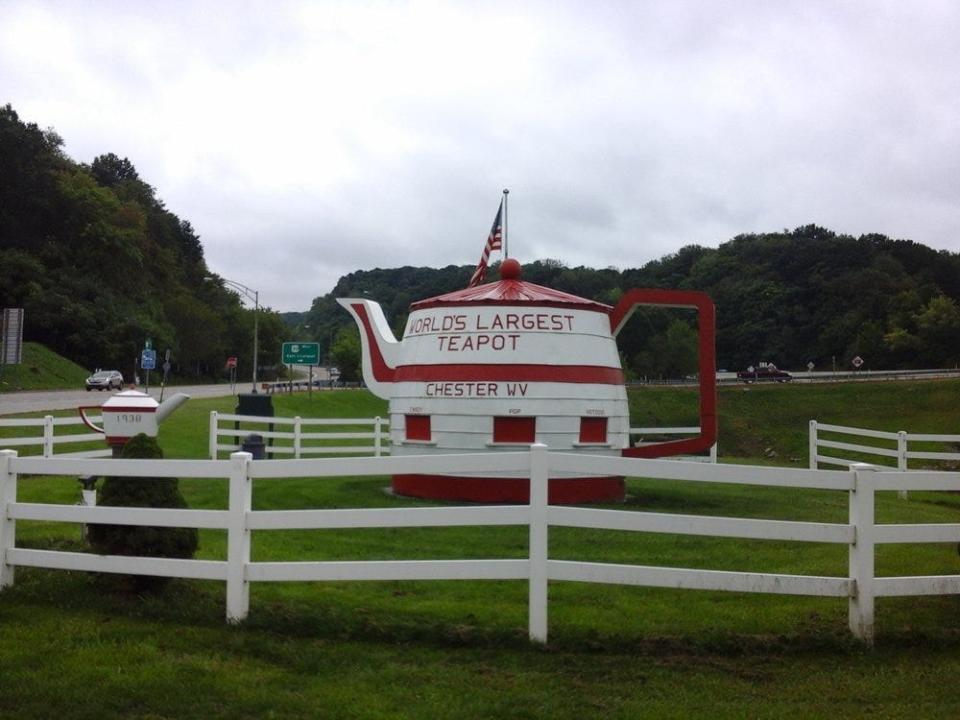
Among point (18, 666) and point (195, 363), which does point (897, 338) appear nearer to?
point (195, 363)

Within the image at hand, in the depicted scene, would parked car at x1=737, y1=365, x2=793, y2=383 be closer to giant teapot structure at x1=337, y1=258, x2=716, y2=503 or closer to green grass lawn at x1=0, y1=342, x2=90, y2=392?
green grass lawn at x1=0, y1=342, x2=90, y2=392

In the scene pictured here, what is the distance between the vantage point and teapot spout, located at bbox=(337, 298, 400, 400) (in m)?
17.3

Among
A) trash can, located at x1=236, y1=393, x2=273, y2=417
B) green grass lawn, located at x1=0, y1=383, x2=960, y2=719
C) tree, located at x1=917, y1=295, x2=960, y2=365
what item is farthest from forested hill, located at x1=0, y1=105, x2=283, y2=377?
green grass lawn, located at x1=0, y1=383, x2=960, y2=719

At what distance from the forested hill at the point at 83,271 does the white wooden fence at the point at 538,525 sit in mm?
66711

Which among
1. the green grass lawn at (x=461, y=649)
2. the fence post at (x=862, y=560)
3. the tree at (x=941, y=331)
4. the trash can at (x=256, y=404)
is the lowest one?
the green grass lawn at (x=461, y=649)

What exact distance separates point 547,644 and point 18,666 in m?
3.11

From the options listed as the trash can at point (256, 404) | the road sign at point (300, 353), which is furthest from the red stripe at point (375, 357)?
the road sign at point (300, 353)

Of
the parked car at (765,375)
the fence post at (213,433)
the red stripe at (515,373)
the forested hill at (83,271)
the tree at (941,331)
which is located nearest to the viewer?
the red stripe at (515,373)

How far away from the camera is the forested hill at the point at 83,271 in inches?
2680

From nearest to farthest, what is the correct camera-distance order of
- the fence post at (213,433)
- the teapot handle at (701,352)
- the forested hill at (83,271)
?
the teapot handle at (701,352)
the fence post at (213,433)
the forested hill at (83,271)

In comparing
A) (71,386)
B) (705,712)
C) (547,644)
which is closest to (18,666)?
(547,644)

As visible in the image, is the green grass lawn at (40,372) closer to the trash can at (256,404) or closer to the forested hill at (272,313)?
the forested hill at (272,313)

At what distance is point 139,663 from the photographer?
5.41 meters

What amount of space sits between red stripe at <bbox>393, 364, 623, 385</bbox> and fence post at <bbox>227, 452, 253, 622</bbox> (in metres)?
8.32
